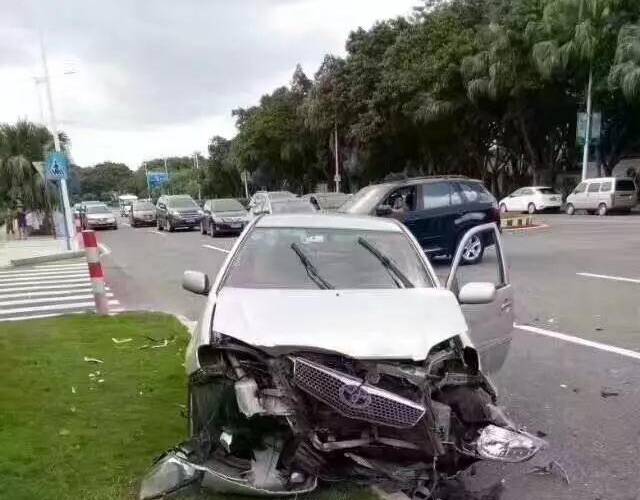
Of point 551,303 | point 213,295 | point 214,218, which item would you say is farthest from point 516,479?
point 214,218

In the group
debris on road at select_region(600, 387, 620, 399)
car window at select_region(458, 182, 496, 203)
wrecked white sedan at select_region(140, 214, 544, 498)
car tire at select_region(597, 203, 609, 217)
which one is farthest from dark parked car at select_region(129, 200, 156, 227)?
wrecked white sedan at select_region(140, 214, 544, 498)

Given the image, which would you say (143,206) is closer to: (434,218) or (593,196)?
(593,196)

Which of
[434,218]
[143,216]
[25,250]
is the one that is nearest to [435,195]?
[434,218]

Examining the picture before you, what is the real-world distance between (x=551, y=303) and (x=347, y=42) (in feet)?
119

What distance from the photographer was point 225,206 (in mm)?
28219

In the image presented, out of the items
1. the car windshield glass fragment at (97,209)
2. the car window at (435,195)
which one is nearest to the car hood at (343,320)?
the car window at (435,195)

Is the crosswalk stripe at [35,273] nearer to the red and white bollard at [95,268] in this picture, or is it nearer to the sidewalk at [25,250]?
the sidewalk at [25,250]

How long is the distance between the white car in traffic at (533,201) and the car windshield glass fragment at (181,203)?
1671 cm

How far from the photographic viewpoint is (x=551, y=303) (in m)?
9.97

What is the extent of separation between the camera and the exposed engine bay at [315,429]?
347cm

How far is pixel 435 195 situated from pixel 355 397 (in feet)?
37.4

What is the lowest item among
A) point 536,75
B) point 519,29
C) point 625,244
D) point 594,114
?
point 625,244

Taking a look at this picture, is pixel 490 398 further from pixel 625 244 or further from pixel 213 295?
pixel 625 244

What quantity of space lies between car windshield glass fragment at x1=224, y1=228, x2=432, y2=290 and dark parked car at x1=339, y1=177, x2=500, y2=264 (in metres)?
8.37
